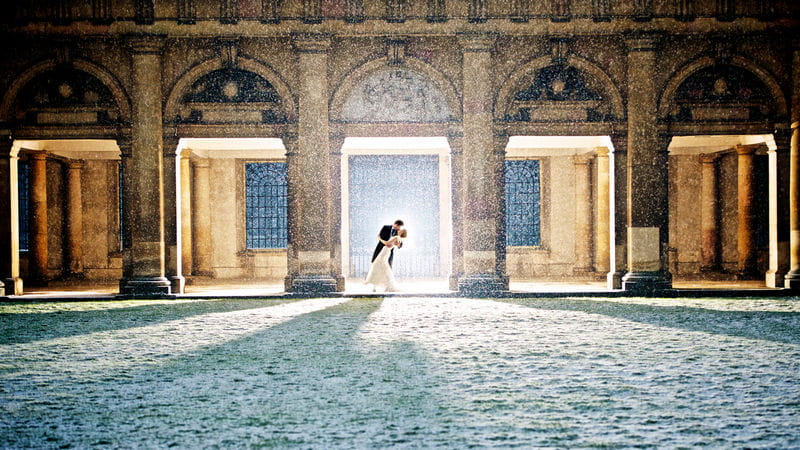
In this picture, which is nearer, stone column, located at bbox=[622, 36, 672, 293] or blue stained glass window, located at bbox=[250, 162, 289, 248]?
stone column, located at bbox=[622, 36, 672, 293]

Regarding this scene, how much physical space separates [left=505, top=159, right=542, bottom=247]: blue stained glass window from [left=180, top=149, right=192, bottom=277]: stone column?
8.88m

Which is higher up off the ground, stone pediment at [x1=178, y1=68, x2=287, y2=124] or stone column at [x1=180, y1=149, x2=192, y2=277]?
stone pediment at [x1=178, y1=68, x2=287, y2=124]

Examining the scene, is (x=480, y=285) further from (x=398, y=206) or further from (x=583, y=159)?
(x=583, y=159)

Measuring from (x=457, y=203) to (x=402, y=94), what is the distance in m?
2.56

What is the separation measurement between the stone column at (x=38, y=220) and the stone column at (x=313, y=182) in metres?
7.56

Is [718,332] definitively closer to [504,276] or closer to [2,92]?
[504,276]

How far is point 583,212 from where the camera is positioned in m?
19.9

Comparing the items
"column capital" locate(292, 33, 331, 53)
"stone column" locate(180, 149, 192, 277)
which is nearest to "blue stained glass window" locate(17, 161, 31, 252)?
"stone column" locate(180, 149, 192, 277)

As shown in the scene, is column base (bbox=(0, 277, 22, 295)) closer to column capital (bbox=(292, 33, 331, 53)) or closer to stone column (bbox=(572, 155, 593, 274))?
column capital (bbox=(292, 33, 331, 53))

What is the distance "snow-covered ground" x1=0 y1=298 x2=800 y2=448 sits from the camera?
429 centimetres

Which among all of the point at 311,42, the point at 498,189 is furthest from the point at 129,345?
the point at 498,189

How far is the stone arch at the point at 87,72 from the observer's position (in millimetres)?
14336

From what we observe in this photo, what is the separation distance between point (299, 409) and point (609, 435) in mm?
2077

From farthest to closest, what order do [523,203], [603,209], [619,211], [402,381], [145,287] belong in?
[523,203] → [603,209] → [619,211] → [145,287] → [402,381]
